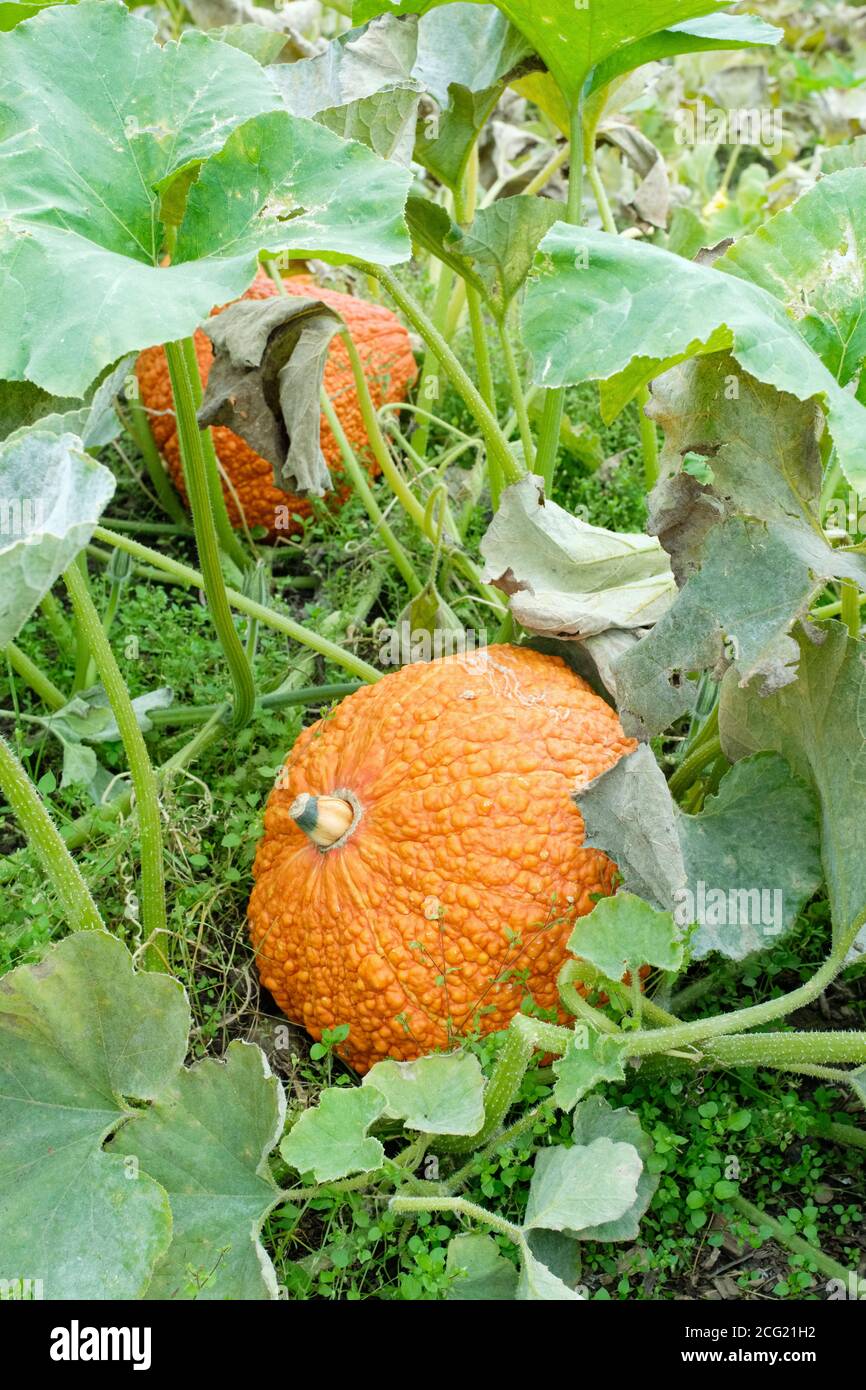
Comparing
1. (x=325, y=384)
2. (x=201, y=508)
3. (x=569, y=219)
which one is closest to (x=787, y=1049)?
(x=201, y=508)

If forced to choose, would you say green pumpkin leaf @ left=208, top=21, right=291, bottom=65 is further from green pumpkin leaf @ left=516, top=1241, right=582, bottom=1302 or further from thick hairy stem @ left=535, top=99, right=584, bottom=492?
green pumpkin leaf @ left=516, top=1241, right=582, bottom=1302

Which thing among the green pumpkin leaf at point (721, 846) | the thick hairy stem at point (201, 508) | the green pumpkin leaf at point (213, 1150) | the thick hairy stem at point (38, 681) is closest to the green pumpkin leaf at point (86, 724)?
the thick hairy stem at point (38, 681)

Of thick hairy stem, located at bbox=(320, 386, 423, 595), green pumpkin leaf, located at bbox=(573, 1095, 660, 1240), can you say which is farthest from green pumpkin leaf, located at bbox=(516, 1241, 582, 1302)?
thick hairy stem, located at bbox=(320, 386, 423, 595)

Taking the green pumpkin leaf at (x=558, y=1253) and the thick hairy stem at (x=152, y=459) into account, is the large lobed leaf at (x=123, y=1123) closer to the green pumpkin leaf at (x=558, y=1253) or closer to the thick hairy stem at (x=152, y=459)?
the green pumpkin leaf at (x=558, y=1253)

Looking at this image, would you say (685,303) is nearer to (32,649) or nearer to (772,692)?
(772,692)

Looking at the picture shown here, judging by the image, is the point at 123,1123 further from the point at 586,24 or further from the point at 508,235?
the point at 586,24
